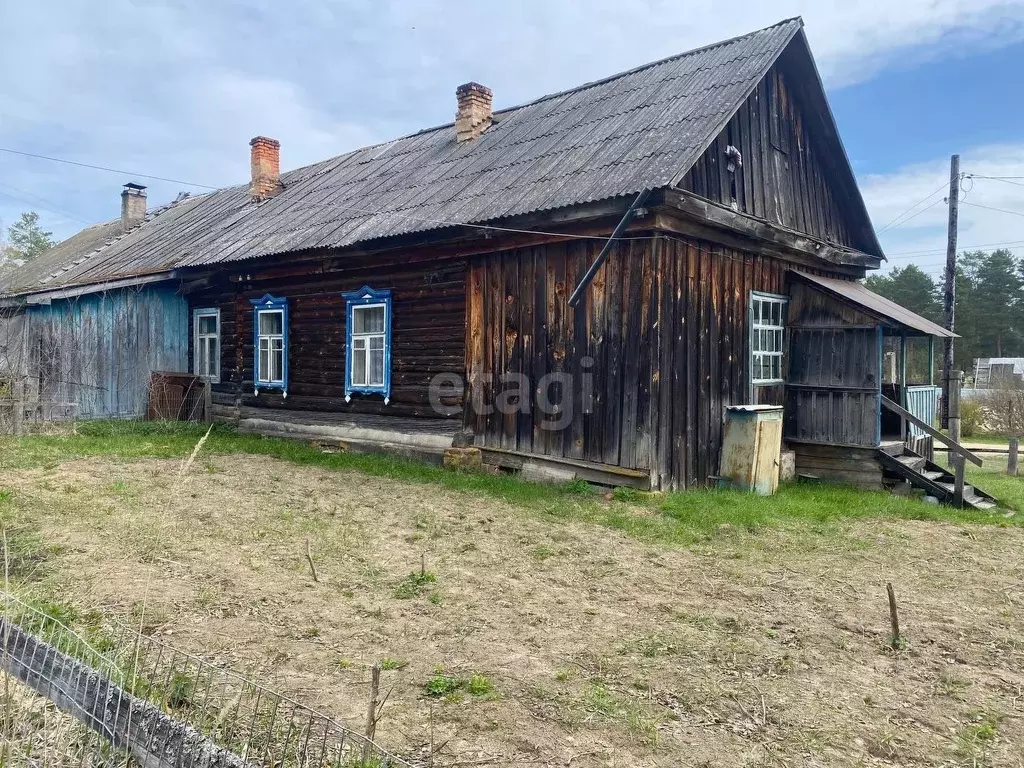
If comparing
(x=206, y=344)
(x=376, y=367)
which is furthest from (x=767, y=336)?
(x=206, y=344)

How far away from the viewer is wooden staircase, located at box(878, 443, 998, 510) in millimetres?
8164

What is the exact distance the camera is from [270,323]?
12.2 meters

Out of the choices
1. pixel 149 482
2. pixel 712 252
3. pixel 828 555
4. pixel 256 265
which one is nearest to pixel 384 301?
pixel 256 265

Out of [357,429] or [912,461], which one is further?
[357,429]

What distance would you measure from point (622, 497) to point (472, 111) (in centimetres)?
809

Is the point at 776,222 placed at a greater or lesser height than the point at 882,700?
greater

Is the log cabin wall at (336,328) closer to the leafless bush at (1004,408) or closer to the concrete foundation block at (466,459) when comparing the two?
the concrete foundation block at (466,459)

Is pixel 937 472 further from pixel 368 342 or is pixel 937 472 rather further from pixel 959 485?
pixel 368 342

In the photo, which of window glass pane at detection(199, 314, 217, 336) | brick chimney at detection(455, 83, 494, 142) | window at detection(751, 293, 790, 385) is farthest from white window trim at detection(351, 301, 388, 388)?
window at detection(751, 293, 790, 385)

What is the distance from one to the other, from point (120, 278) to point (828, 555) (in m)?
13.6

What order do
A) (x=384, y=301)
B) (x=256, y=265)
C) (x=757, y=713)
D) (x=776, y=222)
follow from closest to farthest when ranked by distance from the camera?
(x=757, y=713)
(x=776, y=222)
(x=384, y=301)
(x=256, y=265)

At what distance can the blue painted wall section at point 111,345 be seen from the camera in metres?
13.2

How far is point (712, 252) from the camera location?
8.23m

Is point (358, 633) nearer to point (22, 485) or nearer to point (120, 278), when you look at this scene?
point (22, 485)
